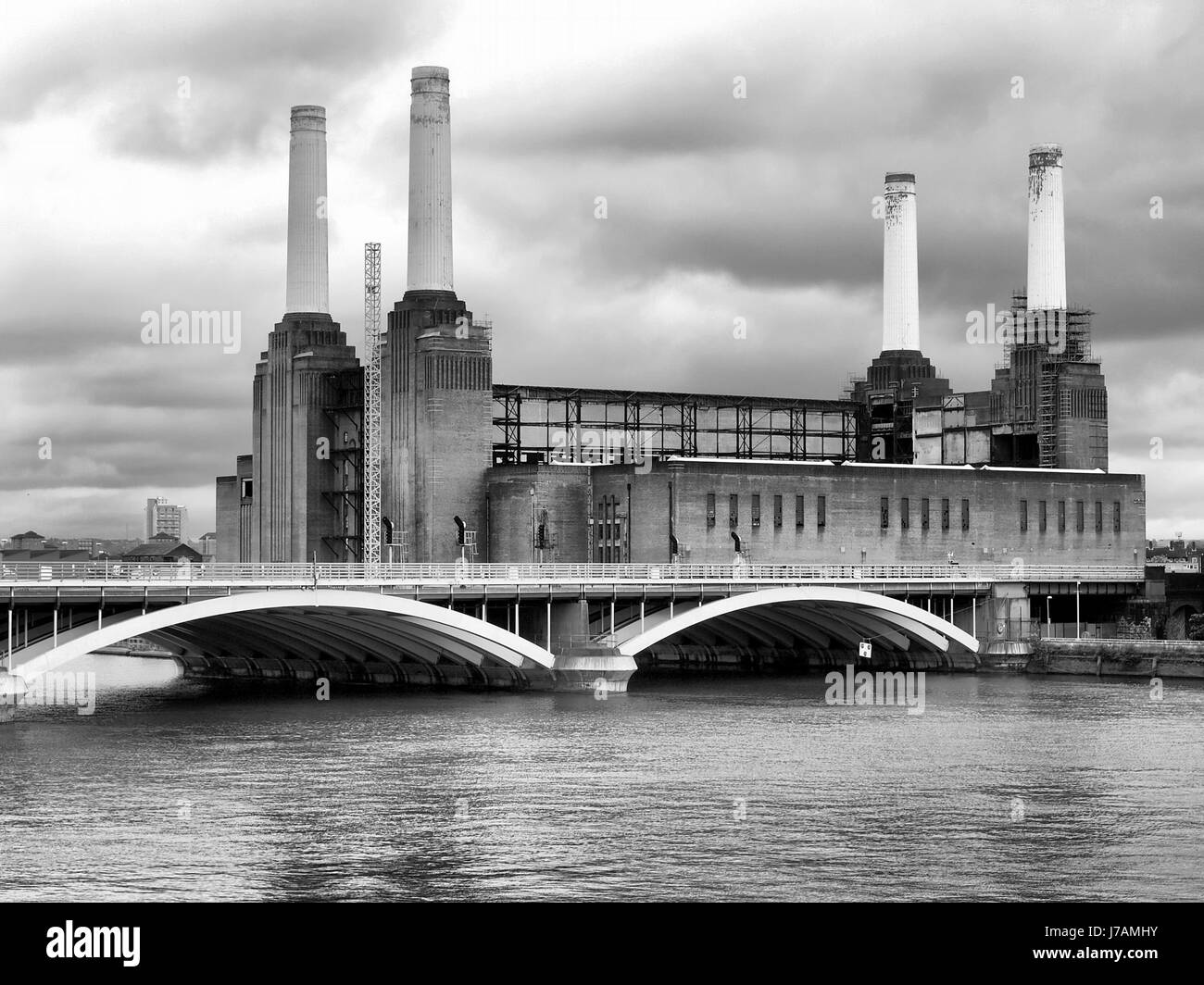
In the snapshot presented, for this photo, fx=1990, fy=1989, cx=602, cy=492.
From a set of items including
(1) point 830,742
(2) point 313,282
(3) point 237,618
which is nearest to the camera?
(1) point 830,742

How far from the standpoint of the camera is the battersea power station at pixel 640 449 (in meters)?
103

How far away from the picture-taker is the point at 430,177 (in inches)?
3996

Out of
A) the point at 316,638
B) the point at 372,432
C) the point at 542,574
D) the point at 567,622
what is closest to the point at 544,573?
the point at 542,574

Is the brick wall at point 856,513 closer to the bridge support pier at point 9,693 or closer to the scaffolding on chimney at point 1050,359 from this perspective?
the scaffolding on chimney at point 1050,359

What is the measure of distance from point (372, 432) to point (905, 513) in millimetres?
29425

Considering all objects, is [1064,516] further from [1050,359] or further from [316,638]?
[316,638]

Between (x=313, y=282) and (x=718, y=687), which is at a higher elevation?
(x=313, y=282)

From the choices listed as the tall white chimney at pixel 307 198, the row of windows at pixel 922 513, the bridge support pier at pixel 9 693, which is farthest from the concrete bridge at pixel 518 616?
the tall white chimney at pixel 307 198

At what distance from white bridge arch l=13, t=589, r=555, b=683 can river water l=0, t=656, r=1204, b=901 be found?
9.04 ft

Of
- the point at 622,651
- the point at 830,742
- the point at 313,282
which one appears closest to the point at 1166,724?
the point at 830,742

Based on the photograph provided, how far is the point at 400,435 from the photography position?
346 feet
